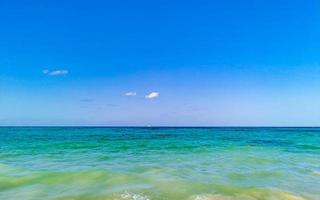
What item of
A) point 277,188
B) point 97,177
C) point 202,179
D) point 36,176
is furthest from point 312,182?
point 36,176

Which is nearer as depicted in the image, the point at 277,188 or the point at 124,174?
the point at 277,188

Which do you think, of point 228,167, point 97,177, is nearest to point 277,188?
point 228,167

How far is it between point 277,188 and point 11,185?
681cm

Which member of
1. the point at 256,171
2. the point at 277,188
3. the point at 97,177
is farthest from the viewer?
the point at 256,171

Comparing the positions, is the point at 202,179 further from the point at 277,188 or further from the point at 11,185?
the point at 11,185

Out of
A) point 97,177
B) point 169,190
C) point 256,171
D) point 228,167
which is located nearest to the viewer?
point 169,190

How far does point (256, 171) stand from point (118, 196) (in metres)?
5.82

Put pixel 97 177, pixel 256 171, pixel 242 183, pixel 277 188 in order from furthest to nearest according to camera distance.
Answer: pixel 256 171, pixel 97 177, pixel 242 183, pixel 277 188

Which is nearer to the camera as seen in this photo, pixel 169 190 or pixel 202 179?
pixel 169 190

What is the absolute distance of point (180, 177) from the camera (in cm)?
925

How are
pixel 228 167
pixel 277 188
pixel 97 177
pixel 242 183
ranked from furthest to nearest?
pixel 228 167, pixel 97 177, pixel 242 183, pixel 277 188

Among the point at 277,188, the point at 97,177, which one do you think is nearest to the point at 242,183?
the point at 277,188

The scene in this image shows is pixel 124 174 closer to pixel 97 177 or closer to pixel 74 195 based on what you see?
pixel 97 177

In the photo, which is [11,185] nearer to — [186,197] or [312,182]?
[186,197]
